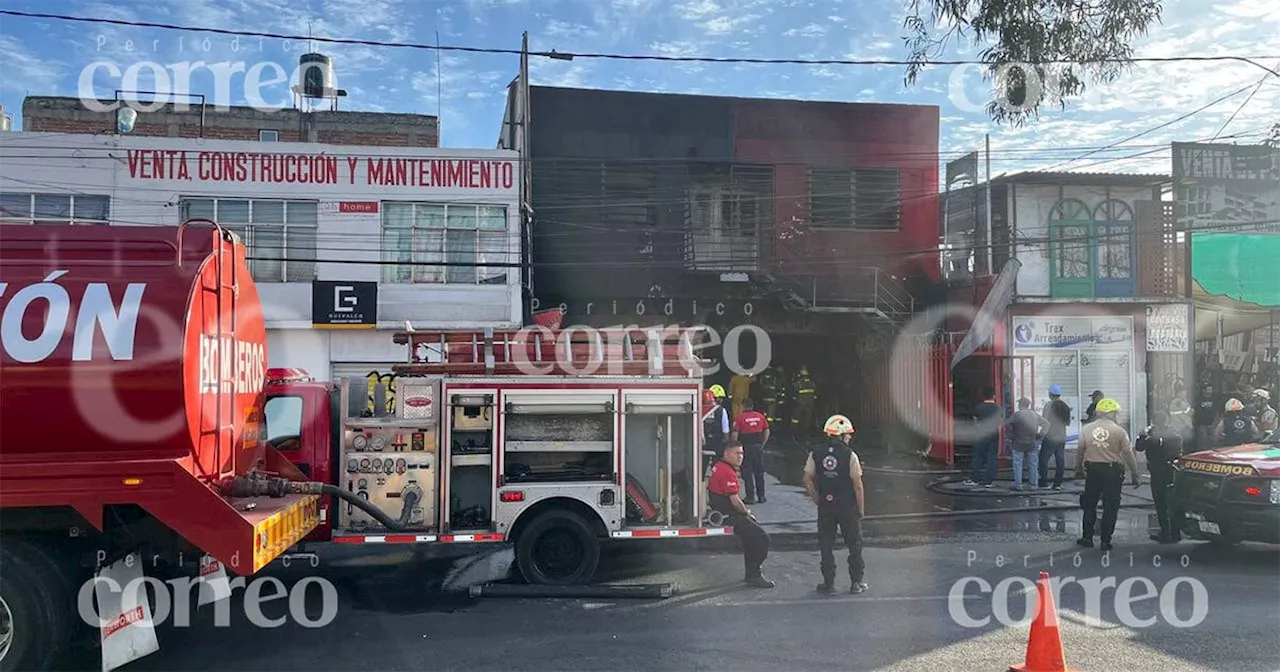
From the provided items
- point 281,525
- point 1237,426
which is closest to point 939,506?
point 1237,426

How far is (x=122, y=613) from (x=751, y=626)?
448 centimetres

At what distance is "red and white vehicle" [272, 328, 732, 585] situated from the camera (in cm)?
793

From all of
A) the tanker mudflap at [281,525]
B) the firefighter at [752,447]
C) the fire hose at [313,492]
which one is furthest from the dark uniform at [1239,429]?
the tanker mudflap at [281,525]

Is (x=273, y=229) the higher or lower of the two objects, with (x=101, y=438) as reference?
higher

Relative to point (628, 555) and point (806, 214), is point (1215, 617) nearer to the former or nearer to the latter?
point (628, 555)

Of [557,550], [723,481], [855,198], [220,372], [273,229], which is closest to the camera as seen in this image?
[220,372]

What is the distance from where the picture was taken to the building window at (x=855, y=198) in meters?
20.9

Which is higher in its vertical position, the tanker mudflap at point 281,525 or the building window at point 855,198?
the building window at point 855,198

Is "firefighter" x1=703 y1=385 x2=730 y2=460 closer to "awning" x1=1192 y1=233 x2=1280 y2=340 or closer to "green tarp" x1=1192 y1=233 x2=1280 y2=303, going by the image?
"awning" x1=1192 y1=233 x2=1280 y2=340

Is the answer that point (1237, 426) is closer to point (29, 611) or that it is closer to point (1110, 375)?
point (1110, 375)

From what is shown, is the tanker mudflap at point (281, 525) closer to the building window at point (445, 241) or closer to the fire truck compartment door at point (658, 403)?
the fire truck compartment door at point (658, 403)

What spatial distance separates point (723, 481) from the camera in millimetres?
8719

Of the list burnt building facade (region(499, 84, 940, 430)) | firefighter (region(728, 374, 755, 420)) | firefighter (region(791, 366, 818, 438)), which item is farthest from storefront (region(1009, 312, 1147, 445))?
firefighter (region(728, 374, 755, 420))

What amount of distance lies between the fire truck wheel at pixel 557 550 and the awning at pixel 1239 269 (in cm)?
2177
